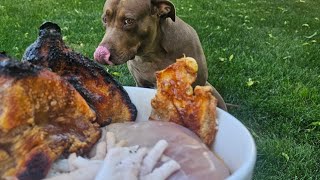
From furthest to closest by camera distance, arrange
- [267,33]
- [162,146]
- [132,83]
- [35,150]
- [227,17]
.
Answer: [227,17] < [267,33] < [132,83] < [162,146] < [35,150]

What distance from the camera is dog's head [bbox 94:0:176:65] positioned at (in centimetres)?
263

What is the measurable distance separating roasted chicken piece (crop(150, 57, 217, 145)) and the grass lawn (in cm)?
106

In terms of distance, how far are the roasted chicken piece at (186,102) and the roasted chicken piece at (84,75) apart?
95mm

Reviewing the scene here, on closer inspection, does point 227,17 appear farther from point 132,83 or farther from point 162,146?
point 162,146

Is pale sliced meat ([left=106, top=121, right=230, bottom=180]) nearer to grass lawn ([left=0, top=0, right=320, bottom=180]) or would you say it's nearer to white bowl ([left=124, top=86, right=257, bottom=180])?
white bowl ([left=124, top=86, right=257, bottom=180])

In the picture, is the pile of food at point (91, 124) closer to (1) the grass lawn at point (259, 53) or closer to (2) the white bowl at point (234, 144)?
(2) the white bowl at point (234, 144)

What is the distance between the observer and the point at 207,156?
127cm

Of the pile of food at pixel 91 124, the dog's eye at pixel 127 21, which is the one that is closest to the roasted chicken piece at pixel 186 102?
the pile of food at pixel 91 124

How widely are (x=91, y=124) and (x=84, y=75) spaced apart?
173 mm

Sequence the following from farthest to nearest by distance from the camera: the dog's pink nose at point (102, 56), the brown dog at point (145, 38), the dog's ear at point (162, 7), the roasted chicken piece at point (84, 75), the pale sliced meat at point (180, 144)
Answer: the dog's ear at point (162, 7), the brown dog at point (145, 38), the dog's pink nose at point (102, 56), the roasted chicken piece at point (84, 75), the pale sliced meat at point (180, 144)

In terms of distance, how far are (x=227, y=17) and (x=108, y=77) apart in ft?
15.3

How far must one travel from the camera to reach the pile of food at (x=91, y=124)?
1089 mm

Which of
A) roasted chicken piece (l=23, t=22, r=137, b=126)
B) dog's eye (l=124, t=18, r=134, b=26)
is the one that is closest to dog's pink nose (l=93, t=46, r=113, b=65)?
dog's eye (l=124, t=18, r=134, b=26)

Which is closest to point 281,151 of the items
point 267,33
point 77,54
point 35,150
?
point 77,54
